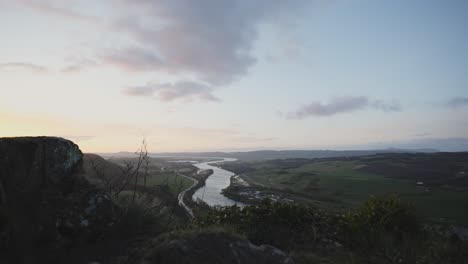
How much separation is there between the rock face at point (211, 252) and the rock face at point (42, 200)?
68.1 inches

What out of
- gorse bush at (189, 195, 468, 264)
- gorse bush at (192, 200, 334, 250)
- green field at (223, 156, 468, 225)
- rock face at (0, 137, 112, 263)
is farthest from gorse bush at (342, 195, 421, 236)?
green field at (223, 156, 468, 225)

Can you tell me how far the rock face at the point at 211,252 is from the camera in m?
4.80

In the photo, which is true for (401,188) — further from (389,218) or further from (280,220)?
(280,220)

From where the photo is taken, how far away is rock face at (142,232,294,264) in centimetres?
480

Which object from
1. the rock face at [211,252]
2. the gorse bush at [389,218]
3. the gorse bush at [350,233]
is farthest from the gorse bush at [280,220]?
the rock face at [211,252]

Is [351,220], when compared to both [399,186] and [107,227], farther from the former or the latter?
[399,186]

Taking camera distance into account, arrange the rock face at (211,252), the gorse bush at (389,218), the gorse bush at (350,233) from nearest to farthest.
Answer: the rock face at (211,252)
the gorse bush at (350,233)
the gorse bush at (389,218)

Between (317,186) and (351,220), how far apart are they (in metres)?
76.3

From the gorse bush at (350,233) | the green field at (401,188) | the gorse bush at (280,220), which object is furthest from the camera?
the green field at (401,188)

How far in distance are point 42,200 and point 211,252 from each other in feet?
10.8

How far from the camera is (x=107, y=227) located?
613 centimetres

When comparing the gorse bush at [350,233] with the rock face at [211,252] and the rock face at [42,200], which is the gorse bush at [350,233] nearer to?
the rock face at [211,252]

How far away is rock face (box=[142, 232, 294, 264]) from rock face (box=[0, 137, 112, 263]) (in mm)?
1729

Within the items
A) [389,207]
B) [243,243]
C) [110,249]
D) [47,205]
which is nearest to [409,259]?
[389,207]
